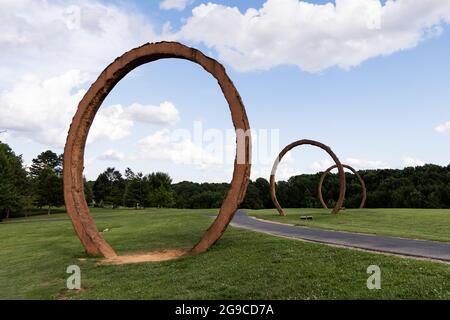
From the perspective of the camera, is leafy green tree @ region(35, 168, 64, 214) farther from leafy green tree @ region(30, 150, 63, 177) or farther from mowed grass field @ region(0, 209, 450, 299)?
mowed grass field @ region(0, 209, 450, 299)

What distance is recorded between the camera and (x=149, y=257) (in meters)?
15.5

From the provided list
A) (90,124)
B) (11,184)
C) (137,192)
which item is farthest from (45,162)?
(90,124)

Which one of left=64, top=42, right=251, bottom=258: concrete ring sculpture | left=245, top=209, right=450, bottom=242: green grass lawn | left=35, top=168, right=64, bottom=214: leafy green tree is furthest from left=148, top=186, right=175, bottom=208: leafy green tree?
left=64, top=42, right=251, bottom=258: concrete ring sculpture

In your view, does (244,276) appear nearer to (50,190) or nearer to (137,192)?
(50,190)

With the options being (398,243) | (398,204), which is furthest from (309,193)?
(398,243)

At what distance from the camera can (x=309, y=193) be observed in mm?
84062

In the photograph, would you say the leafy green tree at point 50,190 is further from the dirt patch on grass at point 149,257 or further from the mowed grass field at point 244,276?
the dirt patch on grass at point 149,257

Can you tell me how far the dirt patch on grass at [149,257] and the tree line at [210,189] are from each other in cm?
4206

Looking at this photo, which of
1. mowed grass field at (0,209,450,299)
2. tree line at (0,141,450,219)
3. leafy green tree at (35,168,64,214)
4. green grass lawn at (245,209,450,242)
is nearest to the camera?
mowed grass field at (0,209,450,299)

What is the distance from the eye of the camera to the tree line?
205 feet

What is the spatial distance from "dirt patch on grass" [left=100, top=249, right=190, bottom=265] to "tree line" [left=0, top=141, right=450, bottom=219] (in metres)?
42.1

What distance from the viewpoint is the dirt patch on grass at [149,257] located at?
587 inches

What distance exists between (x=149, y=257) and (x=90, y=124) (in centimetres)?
673

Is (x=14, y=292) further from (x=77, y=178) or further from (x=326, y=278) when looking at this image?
(x=326, y=278)
